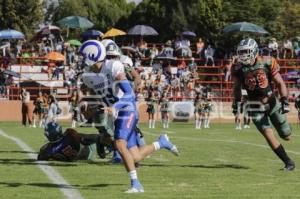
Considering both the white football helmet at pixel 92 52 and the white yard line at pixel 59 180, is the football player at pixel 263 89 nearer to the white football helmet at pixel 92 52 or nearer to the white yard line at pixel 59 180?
the white football helmet at pixel 92 52

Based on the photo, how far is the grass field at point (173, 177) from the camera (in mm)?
8000

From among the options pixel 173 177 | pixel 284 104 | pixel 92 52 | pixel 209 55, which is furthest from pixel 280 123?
pixel 209 55

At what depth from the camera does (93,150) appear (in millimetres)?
11812

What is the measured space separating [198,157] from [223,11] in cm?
3918

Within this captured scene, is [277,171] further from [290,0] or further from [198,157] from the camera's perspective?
[290,0]

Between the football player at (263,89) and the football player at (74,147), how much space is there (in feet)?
7.70

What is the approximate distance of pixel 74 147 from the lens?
11.6 metres

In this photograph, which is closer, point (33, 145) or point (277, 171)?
point (277, 171)

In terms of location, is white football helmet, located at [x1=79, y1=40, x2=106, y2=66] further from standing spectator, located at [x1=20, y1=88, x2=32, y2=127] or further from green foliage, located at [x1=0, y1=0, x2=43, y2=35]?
green foliage, located at [x1=0, y1=0, x2=43, y2=35]

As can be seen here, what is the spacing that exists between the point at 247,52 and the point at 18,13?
4227 cm

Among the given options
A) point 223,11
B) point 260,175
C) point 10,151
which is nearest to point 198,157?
point 260,175

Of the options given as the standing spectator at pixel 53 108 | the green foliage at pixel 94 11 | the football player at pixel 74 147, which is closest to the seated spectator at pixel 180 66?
the standing spectator at pixel 53 108

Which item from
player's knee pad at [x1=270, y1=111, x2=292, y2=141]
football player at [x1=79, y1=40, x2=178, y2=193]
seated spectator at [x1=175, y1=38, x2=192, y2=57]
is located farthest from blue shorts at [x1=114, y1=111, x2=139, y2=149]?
seated spectator at [x1=175, y1=38, x2=192, y2=57]

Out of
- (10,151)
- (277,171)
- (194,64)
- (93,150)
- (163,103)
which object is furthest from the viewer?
(194,64)
